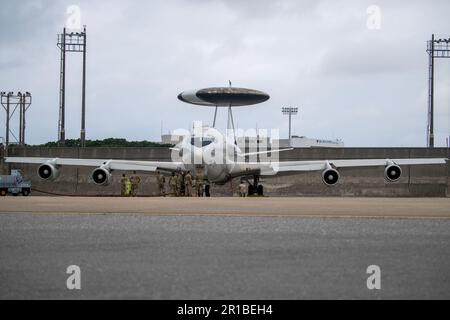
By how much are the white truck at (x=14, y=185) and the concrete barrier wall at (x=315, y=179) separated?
2.65 metres

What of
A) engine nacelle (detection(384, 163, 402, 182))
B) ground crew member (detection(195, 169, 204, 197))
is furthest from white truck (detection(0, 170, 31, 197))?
engine nacelle (detection(384, 163, 402, 182))

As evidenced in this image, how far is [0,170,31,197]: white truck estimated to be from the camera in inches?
1933

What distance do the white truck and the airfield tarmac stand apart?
112 feet

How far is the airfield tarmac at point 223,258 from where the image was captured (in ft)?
23.1

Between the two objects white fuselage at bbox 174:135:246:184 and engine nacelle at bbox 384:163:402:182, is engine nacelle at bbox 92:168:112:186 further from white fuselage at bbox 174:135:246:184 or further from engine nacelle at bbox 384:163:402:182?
engine nacelle at bbox 384:163:402:182

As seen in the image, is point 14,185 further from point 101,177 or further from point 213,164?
point 213,164

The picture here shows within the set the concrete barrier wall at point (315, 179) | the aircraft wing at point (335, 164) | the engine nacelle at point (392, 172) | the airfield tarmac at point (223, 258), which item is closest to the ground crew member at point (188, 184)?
the aircraft wing at point (335, 164)

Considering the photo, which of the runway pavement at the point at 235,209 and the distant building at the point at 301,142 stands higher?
the distant building at the point at 301,142

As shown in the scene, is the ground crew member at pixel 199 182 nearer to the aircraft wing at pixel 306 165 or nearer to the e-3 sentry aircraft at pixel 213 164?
the e-3 sentry aircraft at pixel 213 164

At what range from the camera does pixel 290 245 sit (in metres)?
11.0

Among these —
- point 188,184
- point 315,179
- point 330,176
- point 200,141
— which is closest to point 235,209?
point 188,184

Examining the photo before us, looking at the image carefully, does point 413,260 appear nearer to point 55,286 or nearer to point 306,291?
point 306,291

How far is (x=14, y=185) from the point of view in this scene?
4950cm
